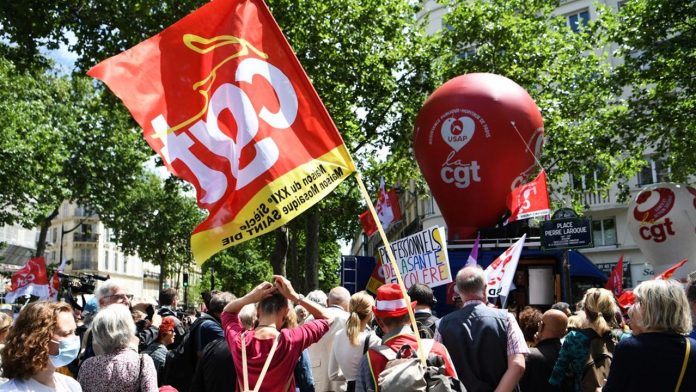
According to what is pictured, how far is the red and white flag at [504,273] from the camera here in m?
7.91

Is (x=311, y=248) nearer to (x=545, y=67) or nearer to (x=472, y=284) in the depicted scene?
(x=545, y=67)

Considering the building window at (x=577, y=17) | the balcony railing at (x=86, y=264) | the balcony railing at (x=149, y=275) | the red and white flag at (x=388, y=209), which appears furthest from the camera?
the balcony railing at (x=149, y=275)

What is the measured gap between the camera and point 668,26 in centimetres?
1678

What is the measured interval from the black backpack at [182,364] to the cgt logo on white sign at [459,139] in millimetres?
7467

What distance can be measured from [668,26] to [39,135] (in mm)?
20731

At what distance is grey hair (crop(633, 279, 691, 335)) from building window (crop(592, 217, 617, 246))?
117ft

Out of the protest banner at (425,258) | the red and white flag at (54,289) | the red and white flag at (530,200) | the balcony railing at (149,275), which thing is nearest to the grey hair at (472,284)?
the protest banner at (425,258)

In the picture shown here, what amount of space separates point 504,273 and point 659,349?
13.7 feet

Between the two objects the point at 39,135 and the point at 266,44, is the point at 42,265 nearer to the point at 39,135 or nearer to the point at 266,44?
the point at 39,135

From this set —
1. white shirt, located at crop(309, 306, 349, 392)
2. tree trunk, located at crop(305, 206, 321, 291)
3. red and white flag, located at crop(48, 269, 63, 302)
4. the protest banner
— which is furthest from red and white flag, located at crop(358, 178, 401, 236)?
white shirt, located at crop(309, 306, 349, 392)

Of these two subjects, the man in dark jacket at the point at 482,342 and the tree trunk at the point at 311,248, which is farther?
the tree trunk at the point at 311,248

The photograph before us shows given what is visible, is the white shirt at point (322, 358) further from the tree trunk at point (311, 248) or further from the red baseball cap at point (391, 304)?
the tree trunk at point (311, 248)

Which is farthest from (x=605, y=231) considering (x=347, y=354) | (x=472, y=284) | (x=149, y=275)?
(x=149, y=275)

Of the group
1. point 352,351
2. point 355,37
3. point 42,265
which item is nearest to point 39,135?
point 42,265
